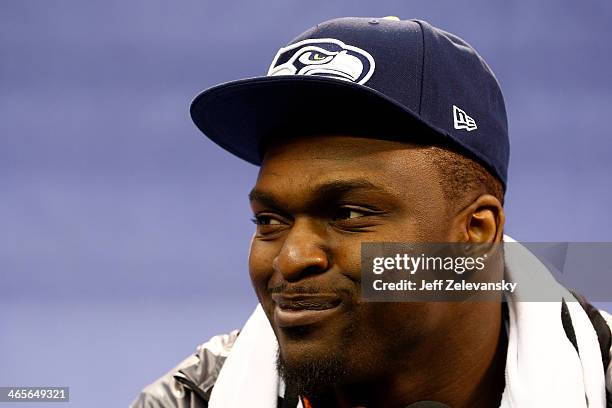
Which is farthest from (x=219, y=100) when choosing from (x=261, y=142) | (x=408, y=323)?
(x=408, y=323)

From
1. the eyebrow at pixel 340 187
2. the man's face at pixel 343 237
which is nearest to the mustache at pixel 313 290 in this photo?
the man's face at pixel 343 237

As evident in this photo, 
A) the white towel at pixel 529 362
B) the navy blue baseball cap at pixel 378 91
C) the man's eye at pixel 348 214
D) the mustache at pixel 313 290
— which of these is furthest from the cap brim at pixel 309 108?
the white towel at pixel 529 362

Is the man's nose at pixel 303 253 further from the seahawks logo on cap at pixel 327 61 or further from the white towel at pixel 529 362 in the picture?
the white towel at pixel 529 362

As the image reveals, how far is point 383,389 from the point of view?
3.71 ft

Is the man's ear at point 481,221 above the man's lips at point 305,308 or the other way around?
above

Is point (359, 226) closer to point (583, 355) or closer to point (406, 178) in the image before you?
point (406, 178)

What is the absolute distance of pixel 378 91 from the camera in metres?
1.03

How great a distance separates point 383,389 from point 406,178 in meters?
0.31

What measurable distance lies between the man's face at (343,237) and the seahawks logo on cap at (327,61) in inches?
3.3

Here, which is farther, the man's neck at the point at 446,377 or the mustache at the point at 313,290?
the man's neck at the point at 446,377

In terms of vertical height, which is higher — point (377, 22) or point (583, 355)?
point (377, 22)

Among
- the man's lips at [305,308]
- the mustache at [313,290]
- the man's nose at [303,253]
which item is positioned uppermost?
the man's nose at [303,253]

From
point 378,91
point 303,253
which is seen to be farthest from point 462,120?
point 303,253

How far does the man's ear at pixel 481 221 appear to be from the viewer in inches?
42.8
